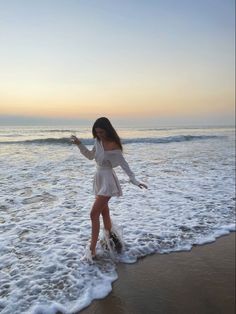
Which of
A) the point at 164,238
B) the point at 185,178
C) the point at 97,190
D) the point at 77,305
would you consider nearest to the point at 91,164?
the point at 185,178

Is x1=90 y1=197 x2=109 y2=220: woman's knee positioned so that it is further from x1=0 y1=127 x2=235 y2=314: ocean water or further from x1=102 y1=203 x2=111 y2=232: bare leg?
x1=0 y1=127 x2=235 y2=314: ocean water

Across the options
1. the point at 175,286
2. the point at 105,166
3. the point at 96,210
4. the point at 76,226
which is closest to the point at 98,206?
the point at 96,210

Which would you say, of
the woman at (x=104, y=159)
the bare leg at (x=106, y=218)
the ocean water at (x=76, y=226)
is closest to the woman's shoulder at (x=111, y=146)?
the woman at (x=104, y=159)

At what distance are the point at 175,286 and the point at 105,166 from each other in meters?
1.86

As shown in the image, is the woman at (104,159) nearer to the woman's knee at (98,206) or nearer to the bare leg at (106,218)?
the woman's knee at (98,206)

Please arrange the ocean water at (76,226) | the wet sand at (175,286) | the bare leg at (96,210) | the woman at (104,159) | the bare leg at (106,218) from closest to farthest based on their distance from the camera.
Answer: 1. the wet sand at (175,286)
2. the ocean water at (76,226)
3. the woman at (104,159)
4. the bare leg at (96,210)
5. the bare leg at (106,218)

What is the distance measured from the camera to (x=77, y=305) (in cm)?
384

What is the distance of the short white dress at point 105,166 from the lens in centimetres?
460

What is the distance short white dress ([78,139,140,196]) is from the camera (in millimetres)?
4602

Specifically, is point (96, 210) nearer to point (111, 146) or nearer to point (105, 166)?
point (105, 166)

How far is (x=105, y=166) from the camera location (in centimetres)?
468

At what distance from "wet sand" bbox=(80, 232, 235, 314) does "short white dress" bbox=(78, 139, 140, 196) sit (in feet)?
3.85

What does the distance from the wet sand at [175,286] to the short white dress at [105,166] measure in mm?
1175

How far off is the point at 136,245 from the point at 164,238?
0.66 meters
